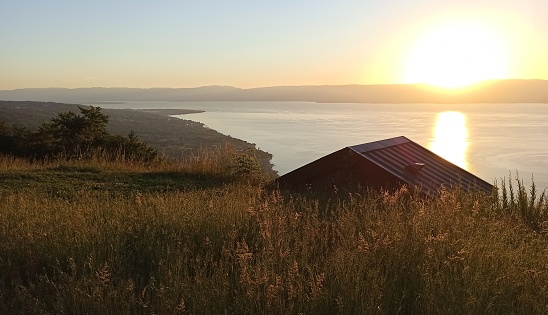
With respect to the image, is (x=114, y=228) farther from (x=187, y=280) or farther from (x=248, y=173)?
(x=248, y=173)

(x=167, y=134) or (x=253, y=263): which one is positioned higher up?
(x=253, y=263)

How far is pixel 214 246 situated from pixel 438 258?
7.24 ft

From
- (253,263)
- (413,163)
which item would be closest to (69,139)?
(413,163)

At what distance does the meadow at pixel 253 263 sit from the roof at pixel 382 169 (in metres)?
2.42

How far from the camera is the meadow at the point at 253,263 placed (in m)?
3.57

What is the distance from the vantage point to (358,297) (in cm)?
360

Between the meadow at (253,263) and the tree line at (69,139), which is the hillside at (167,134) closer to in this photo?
the tree line at (69,139)

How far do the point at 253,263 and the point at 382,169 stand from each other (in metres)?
5.36

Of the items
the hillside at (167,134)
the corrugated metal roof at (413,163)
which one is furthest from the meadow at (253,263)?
the hillside at (167,134)

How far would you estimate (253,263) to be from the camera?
14.9 ft

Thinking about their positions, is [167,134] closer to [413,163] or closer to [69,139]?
[69,139]

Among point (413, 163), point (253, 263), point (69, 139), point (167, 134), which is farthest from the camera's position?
point (167, 134)

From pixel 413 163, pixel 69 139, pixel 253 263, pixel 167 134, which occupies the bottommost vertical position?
pixel 167 134

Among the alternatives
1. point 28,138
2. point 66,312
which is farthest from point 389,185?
point 28,138
